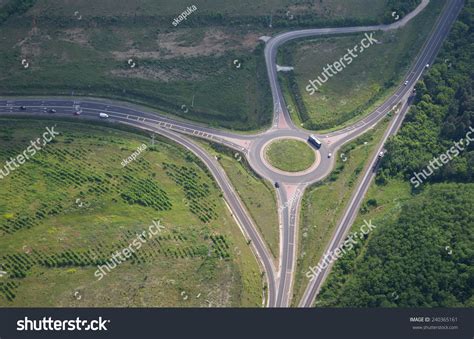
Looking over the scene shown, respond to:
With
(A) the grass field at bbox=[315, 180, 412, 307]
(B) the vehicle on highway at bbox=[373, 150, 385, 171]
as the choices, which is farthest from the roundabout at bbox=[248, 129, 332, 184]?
(A) the grass field at bbox=[315, 180, 412, 307]

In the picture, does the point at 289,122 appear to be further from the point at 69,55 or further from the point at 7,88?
the point at 7,88

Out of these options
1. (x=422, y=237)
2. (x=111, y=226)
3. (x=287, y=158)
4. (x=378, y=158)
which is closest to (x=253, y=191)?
(x=287, y=158)

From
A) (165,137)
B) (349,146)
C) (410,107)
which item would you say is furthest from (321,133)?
(165,137)

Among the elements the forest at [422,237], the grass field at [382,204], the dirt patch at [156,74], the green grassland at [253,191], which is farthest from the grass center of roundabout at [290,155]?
the dirt patch at [156,74]

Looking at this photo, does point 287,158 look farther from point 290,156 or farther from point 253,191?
point 253,191

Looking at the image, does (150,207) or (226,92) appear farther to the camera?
(226,92)

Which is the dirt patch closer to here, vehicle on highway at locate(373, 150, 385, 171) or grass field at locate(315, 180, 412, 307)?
vehicle on highway at locate(373, 150, 385, 171)

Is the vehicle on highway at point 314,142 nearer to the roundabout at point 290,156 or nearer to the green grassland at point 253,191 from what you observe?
the roundabout at point 290,156
